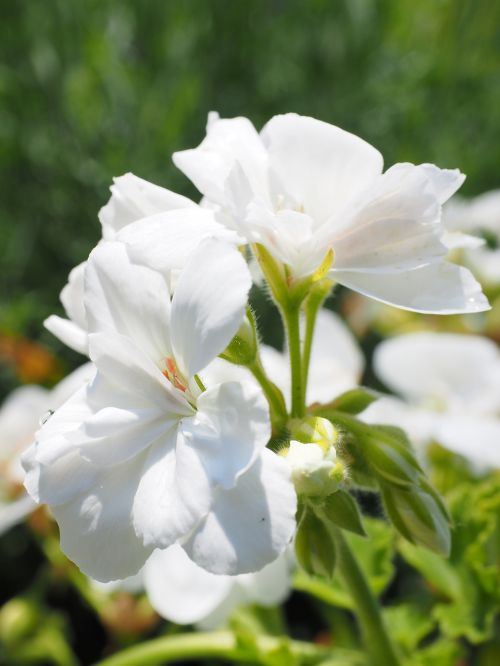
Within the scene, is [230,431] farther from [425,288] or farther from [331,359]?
[331,359]

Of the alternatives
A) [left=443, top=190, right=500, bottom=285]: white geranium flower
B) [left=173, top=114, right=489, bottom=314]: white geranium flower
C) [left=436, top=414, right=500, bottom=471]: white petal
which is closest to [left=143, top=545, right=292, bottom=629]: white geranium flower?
[left=436, top=414, right=500, bottom=471]: white petal

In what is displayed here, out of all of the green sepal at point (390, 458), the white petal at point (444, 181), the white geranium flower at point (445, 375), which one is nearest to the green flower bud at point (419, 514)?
the green sepal at point (390, 458)

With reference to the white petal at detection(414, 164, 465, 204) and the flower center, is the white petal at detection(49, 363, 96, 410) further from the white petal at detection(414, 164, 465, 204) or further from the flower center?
the white petal at detection(414, 164, 465, 204)

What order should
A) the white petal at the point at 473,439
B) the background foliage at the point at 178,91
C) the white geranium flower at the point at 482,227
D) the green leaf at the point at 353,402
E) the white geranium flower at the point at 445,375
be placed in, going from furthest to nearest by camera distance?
the background foliage at the point at 178,91 → the white geranium flower at the point at 482,227 → the white geranium flower at the point at 445,375 → the white petal at the point at 473,439 → the green leaf at the point at 353,402

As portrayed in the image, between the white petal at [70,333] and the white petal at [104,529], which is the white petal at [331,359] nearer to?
the white petal at [70,333]

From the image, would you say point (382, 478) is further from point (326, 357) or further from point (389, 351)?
point (389, 351)

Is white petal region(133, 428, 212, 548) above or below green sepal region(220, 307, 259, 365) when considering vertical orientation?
below

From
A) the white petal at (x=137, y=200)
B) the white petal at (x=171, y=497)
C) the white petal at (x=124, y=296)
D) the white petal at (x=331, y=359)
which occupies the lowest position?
the white petal at (x=331, y=359)
